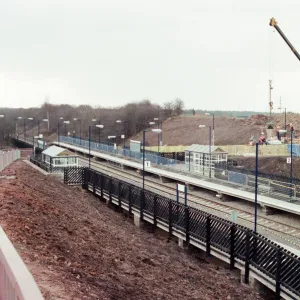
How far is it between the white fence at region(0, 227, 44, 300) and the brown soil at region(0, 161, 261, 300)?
2.76 m

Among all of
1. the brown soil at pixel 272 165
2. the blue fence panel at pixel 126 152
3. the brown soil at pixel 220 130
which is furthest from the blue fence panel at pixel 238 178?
the brown soil at pixel 220 130

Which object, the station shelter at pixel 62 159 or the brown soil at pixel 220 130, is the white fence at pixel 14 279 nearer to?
the station shelter at pixel 62 159

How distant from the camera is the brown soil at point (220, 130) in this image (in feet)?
258

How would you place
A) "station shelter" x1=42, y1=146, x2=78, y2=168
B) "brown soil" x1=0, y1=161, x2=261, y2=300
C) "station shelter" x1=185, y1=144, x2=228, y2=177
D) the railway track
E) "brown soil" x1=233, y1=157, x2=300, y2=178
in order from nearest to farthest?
1. "brown soil" x1=0, y1=161, x2=261, y2=300
2. the railway track
3. "station shelter" x1=185, y1=144, x2=228, y2=177
4. "station shelter" x1=42, y1=146, x2=78, y2=168
5. "brown soil" x1=233, y1=157, x2=300, y2=178

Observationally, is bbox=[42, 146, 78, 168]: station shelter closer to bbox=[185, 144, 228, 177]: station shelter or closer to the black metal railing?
bbox=[185, 144, 228, 177]: station shelter

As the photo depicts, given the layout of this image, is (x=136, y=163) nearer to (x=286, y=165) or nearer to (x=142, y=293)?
(x=286, y=165)

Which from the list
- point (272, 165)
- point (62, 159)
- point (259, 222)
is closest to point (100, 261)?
point (259, 222)

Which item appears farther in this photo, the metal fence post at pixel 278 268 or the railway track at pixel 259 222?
the railway track at pixel 259 222

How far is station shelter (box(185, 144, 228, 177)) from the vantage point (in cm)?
3662

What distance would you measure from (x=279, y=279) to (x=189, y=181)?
74.0 feet

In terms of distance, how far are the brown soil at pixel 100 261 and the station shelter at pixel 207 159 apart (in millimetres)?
17486

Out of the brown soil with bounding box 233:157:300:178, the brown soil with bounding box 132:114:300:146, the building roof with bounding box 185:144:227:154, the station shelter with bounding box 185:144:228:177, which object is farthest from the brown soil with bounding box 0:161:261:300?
the brown soil with bounding box 132:114:300:146

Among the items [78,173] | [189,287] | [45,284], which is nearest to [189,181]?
[78,173]

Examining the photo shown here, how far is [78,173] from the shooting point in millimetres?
32719
